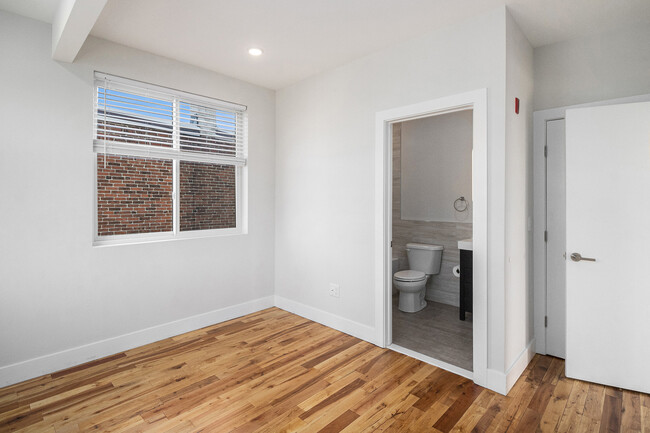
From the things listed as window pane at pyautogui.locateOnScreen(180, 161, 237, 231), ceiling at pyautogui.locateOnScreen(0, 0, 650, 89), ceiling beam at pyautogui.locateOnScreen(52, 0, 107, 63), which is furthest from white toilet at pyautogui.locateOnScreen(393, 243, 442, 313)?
ceiling beam at pyautogui.locateOnScreen(52, 0, 107, 63)

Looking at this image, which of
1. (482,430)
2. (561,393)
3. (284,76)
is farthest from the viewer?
(284,76)

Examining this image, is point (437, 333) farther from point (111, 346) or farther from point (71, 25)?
point (71, 25)

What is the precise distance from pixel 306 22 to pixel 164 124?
171cm

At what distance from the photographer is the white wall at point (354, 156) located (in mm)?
2383

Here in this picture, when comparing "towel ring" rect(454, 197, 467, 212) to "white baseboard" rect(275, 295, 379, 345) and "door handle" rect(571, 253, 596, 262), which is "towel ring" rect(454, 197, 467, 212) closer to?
"door handle" rect(571, 253, 596, 262)

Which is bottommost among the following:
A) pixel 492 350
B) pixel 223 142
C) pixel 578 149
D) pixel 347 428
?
pixel 347 428

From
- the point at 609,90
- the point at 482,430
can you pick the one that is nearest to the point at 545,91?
the point at 609,90

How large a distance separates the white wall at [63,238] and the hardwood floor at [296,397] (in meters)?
0.33

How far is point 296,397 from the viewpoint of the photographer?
2295 millimetres

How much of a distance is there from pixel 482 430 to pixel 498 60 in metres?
2.37

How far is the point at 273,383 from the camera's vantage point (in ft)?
8.11

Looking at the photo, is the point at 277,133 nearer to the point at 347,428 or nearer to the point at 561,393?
the point at 347,428

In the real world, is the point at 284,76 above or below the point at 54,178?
above

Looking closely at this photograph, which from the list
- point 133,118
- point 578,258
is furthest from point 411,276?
point 133,118
